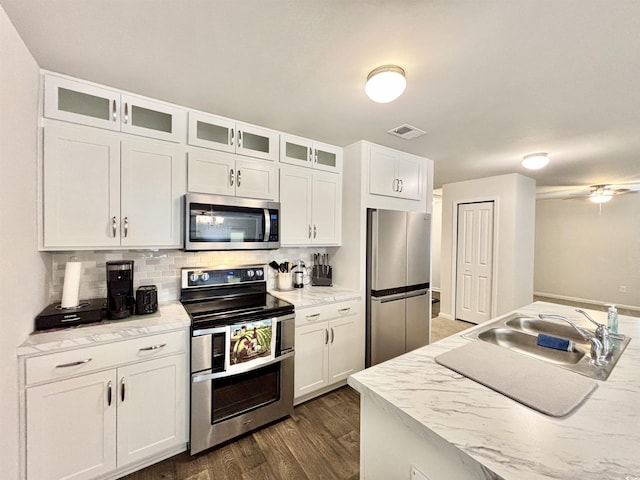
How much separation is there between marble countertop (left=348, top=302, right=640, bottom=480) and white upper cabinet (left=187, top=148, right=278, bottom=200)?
178cm

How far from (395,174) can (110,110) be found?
8.55 ft

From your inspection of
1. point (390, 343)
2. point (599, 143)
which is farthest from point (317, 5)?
point (599, 143)

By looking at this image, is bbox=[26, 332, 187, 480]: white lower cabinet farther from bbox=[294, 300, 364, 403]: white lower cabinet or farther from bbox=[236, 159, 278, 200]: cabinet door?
bbox=[236, 159, 278, 200]: cabinet door

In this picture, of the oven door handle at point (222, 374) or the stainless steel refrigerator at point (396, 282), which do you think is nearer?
the oven door handle at point (222, 374)

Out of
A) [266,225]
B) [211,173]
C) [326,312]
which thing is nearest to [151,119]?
[211,173]

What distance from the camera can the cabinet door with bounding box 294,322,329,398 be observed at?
2.29 m

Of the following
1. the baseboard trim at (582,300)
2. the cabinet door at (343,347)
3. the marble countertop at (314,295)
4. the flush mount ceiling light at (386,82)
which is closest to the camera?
the flush mount ceiling light at (386,82)

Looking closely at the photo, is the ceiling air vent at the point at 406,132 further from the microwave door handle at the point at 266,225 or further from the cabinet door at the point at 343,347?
the cabinet door at the point at 343,347

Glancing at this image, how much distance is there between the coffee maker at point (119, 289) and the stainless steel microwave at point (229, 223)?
0.40 meters

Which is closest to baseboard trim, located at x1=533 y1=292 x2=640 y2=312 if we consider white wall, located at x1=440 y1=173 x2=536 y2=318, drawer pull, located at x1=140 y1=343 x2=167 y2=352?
white wall, located at x1=440 y1=173 x2=536 y2=318

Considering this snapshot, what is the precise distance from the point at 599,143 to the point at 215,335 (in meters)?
4.11

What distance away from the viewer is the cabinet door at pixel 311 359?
229cm

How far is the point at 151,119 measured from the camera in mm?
1979

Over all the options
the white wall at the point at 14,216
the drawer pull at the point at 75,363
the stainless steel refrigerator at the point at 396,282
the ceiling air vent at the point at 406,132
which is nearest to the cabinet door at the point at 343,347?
the stainless steel refrigerator at the point at 396,282
